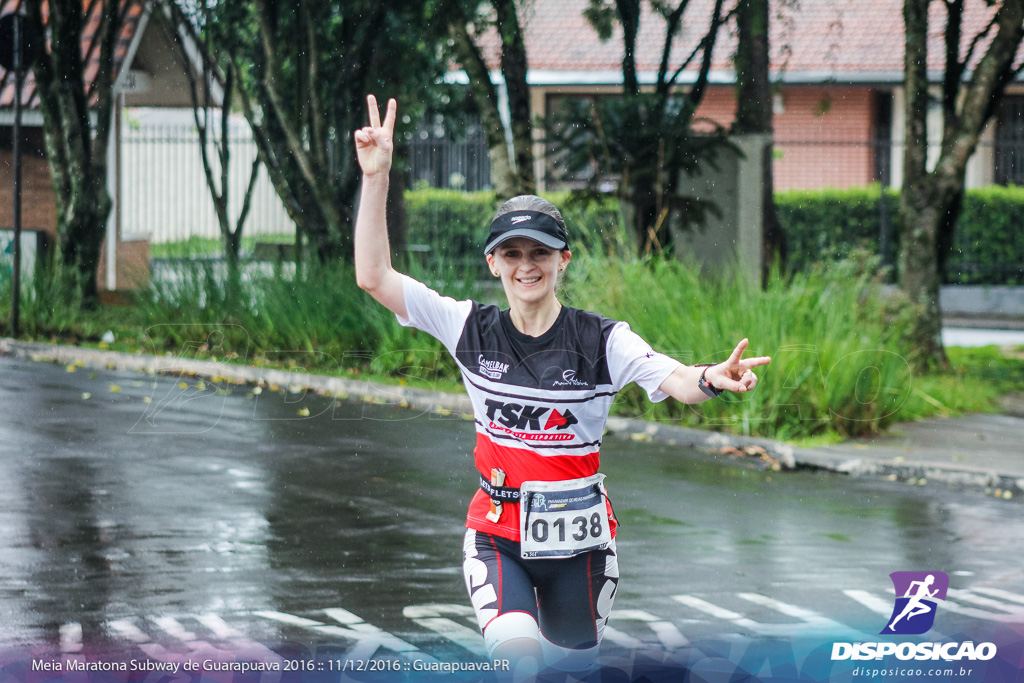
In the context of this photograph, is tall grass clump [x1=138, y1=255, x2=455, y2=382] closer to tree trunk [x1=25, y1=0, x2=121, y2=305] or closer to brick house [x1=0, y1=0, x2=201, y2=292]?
brick house [x1=0, y1=0, x2=201, y2=292]

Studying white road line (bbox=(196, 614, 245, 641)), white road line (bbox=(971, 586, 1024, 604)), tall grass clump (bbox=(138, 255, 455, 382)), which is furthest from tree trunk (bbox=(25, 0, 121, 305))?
white road line (bbox=(971, 586, 1024, 604))

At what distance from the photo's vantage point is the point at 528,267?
3703mm

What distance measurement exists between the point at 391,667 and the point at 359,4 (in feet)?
39.5

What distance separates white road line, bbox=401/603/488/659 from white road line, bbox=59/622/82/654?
1.35m

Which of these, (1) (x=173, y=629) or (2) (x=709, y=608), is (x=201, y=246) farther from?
(2) (x=709, y=608)

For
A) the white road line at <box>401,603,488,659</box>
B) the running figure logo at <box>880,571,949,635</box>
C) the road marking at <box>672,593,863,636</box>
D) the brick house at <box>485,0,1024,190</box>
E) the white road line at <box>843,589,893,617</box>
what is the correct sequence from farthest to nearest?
the brick house at <box>485,0,1024,190</box>, the white road line at <box>843,589,893,617</box>, the road marking at <box>672,593,863,636</box>, the white road line at <box>401,603,488,659</box>, the running figure logo at <box>880,571,949,635</box>

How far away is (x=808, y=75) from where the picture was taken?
20.6m

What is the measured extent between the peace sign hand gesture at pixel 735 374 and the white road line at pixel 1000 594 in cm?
347

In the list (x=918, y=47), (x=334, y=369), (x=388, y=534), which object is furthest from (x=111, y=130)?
(x=388, y=534)

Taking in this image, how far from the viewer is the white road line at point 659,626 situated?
218 inches

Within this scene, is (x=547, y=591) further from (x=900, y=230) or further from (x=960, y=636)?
(x=900, y=230)

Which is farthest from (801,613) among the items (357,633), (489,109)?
(489,109)

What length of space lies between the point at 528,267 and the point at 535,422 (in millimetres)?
424

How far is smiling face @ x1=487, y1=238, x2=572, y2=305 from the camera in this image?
3699mm
